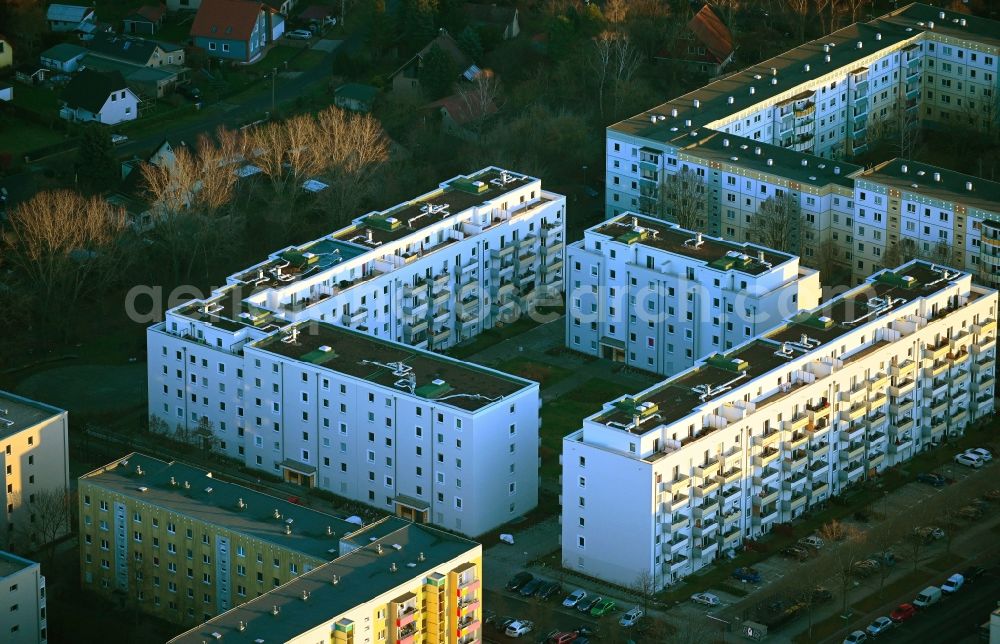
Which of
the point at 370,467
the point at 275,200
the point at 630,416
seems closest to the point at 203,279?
the point at 275,200

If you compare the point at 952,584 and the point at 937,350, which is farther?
the point at 937,350

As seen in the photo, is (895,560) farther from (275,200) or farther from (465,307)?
(275,200)

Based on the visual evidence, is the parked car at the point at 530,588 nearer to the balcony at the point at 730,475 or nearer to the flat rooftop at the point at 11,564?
the balcony at the point at 730,475

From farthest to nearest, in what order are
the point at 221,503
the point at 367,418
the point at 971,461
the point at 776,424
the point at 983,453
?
the point at 983,453 < the point at 971,461 < the point at 367,418 < the point at 776,424 < the point at 221,503

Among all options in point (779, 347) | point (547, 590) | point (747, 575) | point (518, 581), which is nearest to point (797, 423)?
point (779, 347)

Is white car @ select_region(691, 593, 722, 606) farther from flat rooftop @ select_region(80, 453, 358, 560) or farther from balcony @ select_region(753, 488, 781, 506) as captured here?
flat rooftop @ select_region(80, 453, 358, 560)

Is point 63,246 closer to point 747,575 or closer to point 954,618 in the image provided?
point 747,575

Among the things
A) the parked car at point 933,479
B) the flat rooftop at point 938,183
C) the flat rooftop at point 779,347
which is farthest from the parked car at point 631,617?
the flat rooftop at point 938,183
